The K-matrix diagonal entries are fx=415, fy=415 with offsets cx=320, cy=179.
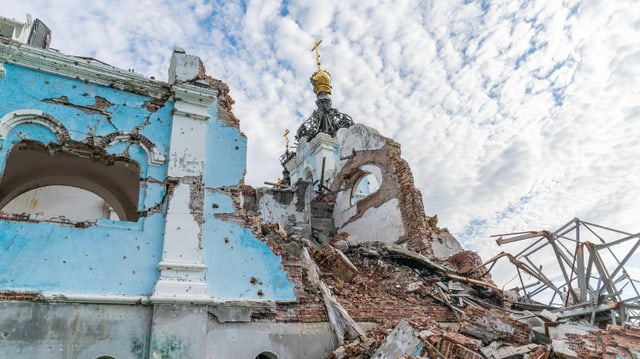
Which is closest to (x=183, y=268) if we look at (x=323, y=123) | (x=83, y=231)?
(x=83, y=231)

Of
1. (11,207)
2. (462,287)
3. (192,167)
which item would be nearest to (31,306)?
(192,167)

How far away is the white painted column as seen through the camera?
5.77 m

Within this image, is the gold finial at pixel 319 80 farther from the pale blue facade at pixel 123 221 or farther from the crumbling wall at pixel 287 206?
the pale blue facade at pixel 123 221

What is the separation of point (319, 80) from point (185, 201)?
75.2 ft

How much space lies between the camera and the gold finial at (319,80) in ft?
91.7

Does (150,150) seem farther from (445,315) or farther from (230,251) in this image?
(445,315)

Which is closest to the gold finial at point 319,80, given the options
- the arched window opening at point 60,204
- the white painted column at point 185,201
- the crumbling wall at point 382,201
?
the crumbling wall at point 382,201

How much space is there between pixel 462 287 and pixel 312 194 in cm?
773

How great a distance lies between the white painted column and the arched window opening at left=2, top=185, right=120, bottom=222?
7.31m

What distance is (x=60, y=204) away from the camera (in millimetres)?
13172

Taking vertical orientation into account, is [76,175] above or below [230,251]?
above

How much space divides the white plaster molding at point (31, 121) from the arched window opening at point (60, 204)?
7237 mm

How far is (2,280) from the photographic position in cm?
498

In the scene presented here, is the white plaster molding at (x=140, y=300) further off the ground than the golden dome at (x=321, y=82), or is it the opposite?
the golden dome at (x=321, y=82)
